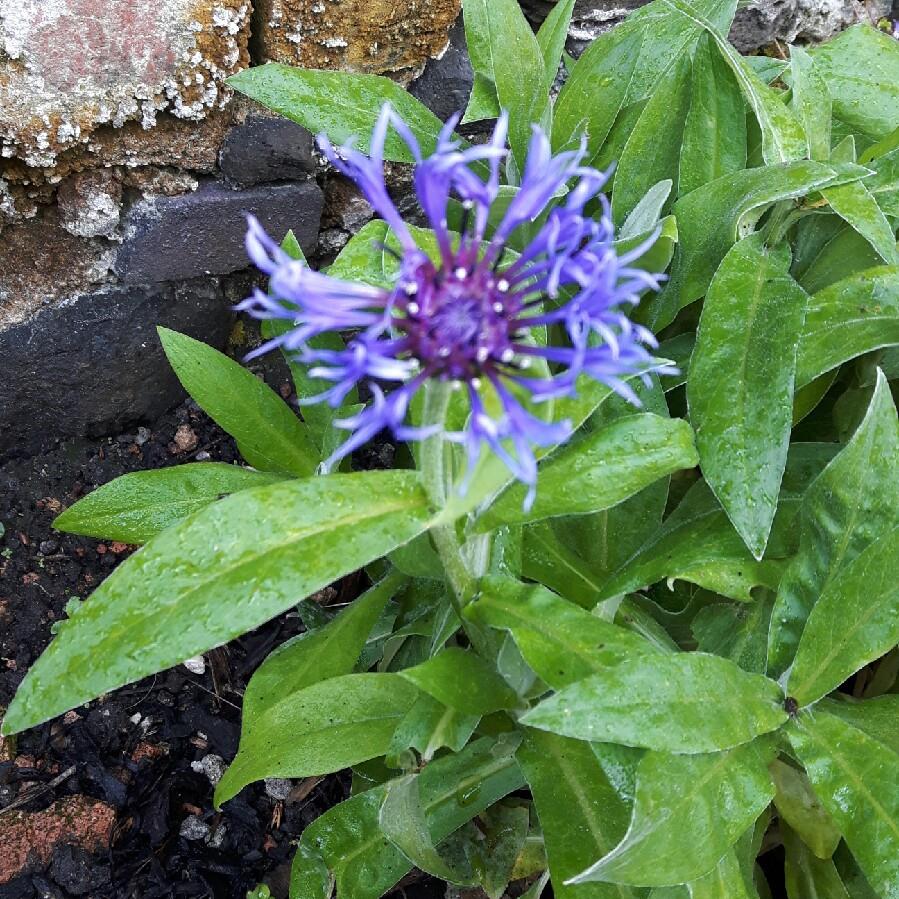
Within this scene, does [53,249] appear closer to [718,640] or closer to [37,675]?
[37,675]

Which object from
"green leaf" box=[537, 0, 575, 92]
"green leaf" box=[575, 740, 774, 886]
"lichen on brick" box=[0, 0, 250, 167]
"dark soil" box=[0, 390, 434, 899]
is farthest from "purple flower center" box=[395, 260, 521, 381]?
"dark soil" box=[0, 390, 434, 899]

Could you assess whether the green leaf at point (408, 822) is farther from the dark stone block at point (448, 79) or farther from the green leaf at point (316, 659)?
the dark stone block at point (448, 79)

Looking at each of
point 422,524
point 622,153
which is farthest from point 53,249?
Answer: point 422,524

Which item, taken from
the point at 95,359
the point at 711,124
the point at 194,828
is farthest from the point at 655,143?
the point at 194,828

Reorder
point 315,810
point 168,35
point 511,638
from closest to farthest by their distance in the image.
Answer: point 511,638 < point 168,35 < point 315,810

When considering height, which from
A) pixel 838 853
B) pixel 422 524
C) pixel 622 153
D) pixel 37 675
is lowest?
pixel 838 853

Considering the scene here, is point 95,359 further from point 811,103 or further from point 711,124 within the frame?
point 811,103

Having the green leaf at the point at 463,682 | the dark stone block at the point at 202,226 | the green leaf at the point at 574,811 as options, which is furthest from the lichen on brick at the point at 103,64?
the green leaf at the point at 574,811
